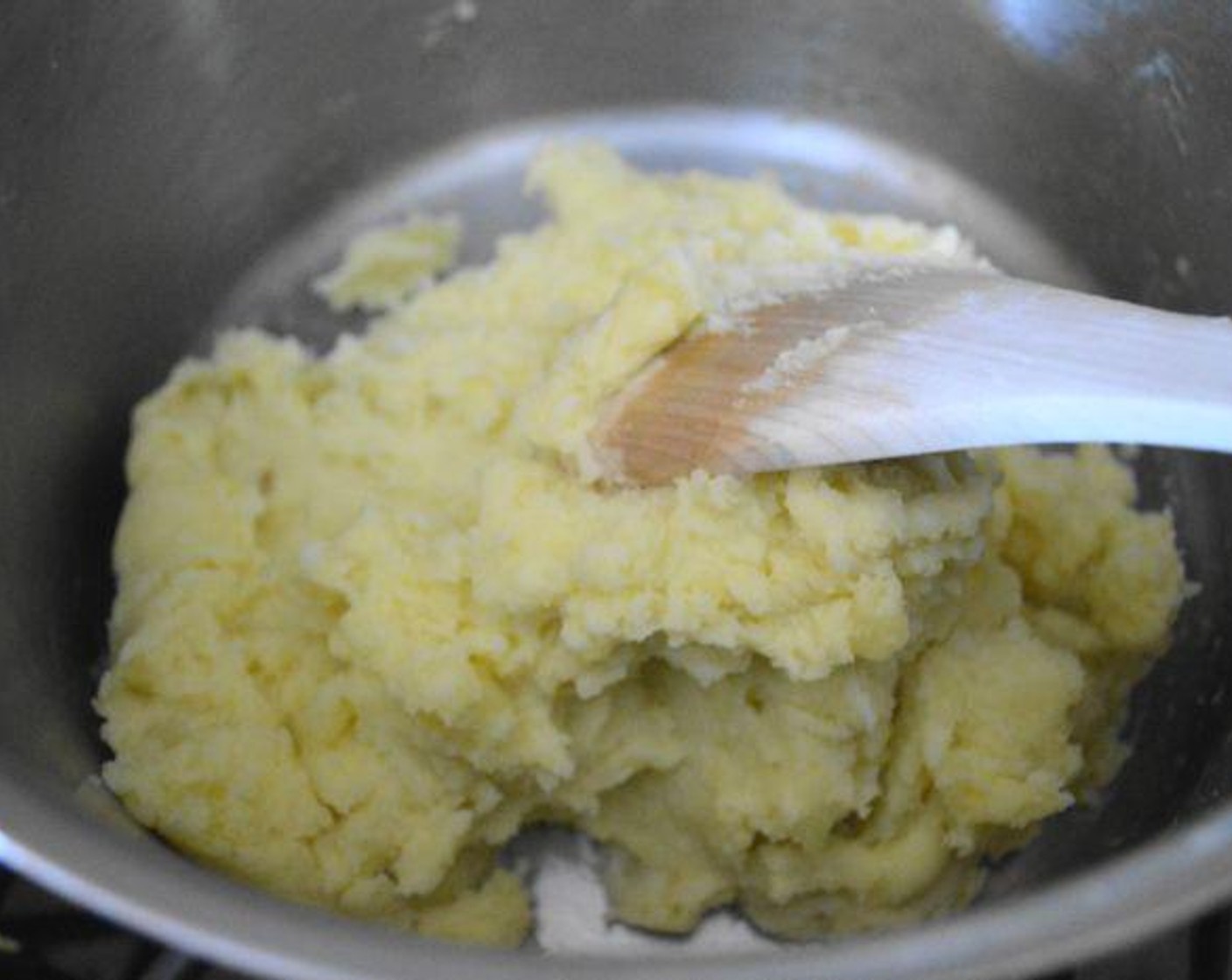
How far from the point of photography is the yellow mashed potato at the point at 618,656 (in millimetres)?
1379

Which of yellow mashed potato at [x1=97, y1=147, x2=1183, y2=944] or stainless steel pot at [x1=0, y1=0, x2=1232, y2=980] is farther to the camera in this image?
stainless steel pot at [x1=0, y1=0, x2=1232, y2=980]

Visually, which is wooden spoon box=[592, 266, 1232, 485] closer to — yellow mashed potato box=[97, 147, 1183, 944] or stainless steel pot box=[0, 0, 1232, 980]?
yellow mashed potato box=[97, 147, 1183, 944]

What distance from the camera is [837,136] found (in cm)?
219

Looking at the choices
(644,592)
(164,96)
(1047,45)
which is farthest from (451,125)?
(644,592)

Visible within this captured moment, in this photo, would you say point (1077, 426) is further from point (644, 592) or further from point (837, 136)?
point (837, 136)

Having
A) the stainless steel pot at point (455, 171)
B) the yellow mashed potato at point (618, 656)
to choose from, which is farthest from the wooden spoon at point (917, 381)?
the stainless steel pot at point (455, 171)

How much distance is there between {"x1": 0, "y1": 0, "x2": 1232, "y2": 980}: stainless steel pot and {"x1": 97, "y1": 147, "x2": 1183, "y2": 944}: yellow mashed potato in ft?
0.29

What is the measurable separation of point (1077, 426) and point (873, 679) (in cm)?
45

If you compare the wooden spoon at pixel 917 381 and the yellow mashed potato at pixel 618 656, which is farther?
the yellow mashed potato at pixel 618 656

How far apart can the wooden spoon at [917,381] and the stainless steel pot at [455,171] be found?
0.34 meters

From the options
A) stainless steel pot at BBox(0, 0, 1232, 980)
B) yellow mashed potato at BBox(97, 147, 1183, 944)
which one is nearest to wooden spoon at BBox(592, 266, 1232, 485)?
yellow mashed potato at BBox(97, 147, 1183, 944)

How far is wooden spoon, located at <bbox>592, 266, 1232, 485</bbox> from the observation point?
1.12 meters

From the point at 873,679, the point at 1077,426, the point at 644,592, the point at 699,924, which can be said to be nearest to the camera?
the point at 1077,426

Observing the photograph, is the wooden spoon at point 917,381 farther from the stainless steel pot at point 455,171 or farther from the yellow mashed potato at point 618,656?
the stainless steel pot at point 455,171
